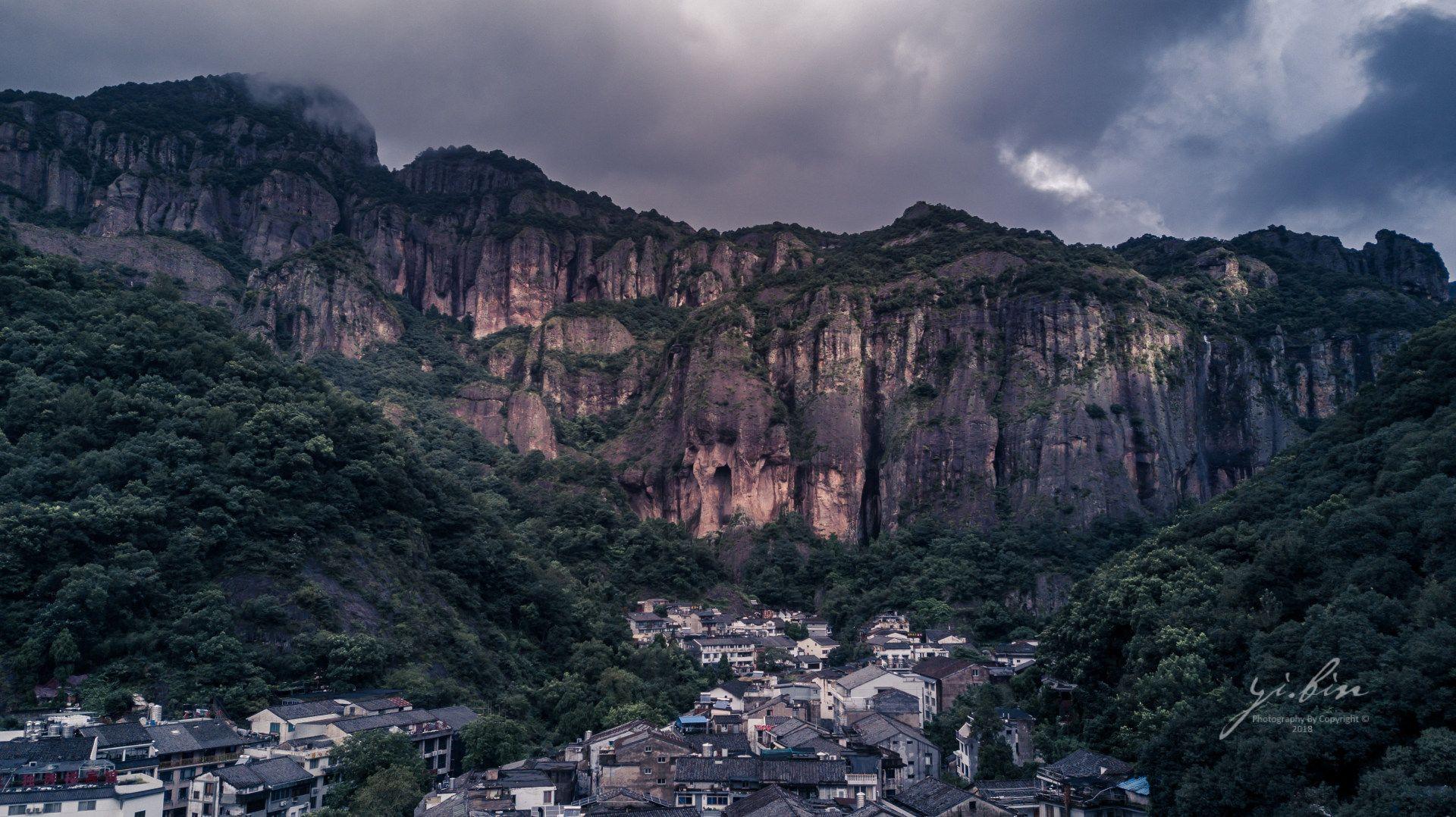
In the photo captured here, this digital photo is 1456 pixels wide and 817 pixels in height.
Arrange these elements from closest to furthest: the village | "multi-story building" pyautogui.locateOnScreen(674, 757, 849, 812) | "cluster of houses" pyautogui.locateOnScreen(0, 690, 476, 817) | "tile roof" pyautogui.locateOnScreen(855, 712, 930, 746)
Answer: "cluster of houses" pyautogui.locateOnScreen(0, 690, 476, 817) → the village → "multi-story building" pyautogui.locateOnScreen(674, 757, 849, 812) → "tile roof" pyautogui.locateOnScreen(855, 712, 930, 746)

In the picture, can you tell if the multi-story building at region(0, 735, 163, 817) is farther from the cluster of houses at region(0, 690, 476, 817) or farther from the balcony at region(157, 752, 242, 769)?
the balcony at region(157, 752, 242, 769)

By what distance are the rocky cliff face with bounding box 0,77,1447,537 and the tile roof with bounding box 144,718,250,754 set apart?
69662 mm

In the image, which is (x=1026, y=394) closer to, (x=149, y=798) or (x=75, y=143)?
(x=149, y=798)

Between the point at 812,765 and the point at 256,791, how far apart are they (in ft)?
67.6

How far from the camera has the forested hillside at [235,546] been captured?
49.8 meters

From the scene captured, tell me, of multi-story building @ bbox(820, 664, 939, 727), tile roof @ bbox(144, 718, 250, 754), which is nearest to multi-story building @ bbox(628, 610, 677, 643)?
multi-story building @ bbox(820, 664, 939, 727)

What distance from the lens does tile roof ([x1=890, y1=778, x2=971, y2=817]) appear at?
35.4 metres

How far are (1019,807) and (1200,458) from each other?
82323 millimetres

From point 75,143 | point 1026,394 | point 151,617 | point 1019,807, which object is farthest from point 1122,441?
point 75,143

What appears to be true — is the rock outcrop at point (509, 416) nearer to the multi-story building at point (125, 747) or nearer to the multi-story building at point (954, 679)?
the multi-story building at point (954, 679)

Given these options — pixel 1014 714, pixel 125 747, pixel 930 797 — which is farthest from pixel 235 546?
pixel 1014 714

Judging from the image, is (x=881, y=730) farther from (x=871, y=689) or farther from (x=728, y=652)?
(x=728, y=652)

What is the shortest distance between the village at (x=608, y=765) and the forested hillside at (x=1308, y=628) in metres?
3.41

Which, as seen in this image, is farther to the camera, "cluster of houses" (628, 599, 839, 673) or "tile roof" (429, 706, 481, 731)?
"cluster of houses" (628, 599, 839, 673)
